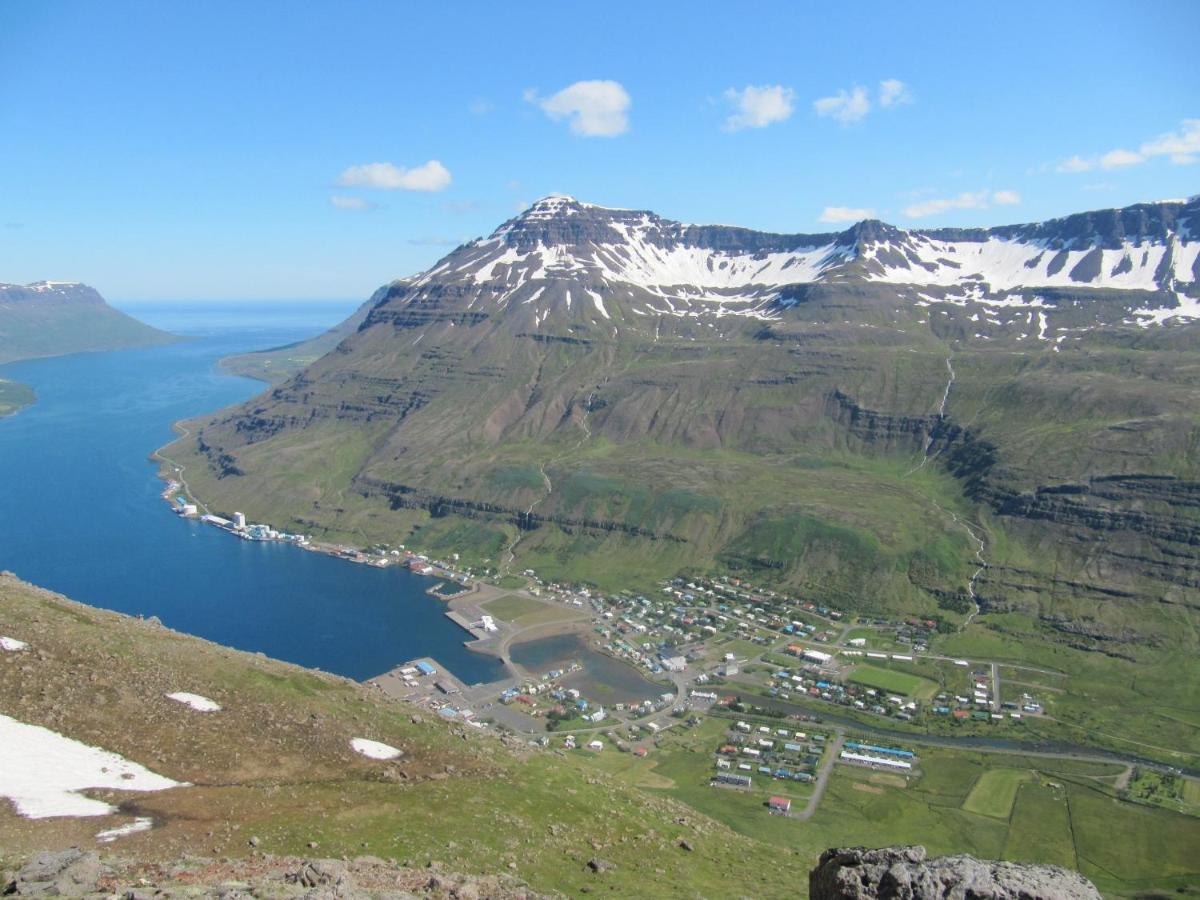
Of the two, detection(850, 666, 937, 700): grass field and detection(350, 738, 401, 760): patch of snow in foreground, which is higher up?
detection(350, 738, 401, 760): patch of snow in foreground

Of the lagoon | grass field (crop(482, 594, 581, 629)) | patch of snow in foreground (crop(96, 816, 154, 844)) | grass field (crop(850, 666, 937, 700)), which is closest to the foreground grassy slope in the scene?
patch of snow in foreground (crop(96, 816, 154, 844))

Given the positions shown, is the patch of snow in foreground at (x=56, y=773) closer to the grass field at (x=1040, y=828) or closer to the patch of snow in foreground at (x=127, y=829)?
the patch of snow in foreground at (x=127, y=829)

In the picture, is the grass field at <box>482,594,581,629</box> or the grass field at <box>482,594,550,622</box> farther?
the grass field at <box>482,594,550,622</box>

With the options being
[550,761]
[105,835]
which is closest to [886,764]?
[550,761]

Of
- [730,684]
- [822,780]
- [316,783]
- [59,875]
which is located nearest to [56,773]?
[316,783]

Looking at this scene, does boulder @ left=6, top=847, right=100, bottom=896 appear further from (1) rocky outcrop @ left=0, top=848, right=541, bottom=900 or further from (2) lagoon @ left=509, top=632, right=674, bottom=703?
(2) lagoon @ left=509, top=632, right=674, bottom=703

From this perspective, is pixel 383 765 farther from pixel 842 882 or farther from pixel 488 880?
pixel 842 882

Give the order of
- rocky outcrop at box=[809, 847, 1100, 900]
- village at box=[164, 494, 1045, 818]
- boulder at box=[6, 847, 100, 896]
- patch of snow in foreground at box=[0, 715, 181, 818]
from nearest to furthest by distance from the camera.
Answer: rocky outcrop at box=[809, 847, 1100, 900] < boulder at box=[6, 847, 100, 896] < patch of snow in foreground at box=[0, 715, 181, 818] < village at box=[164, 494, 1045, 818]

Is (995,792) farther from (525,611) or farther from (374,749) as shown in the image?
(525,611)
